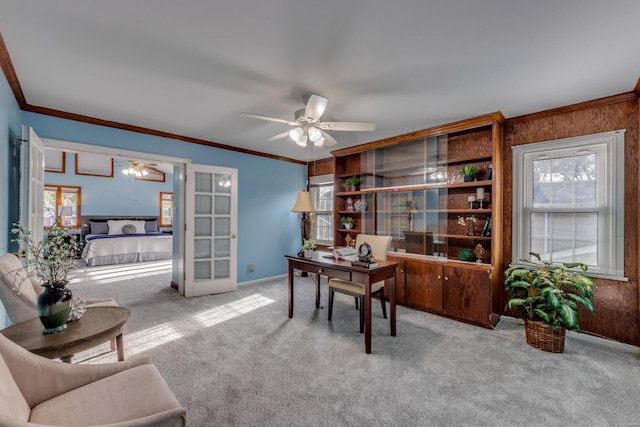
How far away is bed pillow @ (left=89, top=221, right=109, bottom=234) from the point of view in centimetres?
761

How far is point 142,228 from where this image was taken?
828 centimetres

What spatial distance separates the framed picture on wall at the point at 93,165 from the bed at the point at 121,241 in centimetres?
128

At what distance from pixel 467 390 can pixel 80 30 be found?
3.58 m

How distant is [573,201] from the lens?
9.85 ft

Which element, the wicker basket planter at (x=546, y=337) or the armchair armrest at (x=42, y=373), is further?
the wicker basket planter at (x=546, y=337)

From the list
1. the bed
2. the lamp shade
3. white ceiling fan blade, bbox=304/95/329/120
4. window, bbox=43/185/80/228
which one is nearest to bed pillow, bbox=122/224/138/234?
the bed

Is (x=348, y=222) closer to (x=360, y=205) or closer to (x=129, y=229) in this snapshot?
(x=360, y=205)

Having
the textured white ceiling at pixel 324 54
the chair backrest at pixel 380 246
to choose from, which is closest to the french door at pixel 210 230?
the textured white ceiling at pixel 324 54

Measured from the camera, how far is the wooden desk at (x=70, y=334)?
148cm

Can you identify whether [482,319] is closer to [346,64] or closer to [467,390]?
[467,390]

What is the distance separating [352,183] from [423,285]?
1978 mm

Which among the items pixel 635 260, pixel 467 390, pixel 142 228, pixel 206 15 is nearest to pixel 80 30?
pixel 206 15

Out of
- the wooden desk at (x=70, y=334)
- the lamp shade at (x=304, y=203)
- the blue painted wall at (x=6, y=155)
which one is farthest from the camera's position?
the lamp shade at (x=304, y=203)

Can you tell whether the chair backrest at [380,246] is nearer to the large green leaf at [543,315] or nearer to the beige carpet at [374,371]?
the beige carpet at [374,371]
